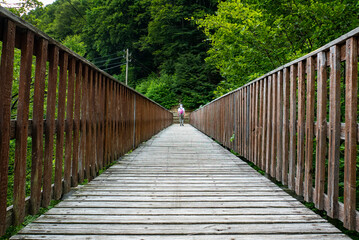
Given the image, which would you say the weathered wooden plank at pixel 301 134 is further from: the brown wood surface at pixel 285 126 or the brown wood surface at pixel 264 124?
the brown wood surface at pixel 264 124

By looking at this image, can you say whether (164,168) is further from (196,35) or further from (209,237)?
(196,35)

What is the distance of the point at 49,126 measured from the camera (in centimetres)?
206

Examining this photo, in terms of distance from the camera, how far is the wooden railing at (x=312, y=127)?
5.35ft

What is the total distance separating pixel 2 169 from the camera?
1482mm

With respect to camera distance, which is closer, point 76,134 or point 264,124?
point 76,134

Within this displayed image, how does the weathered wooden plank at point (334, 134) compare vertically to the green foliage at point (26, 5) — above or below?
below

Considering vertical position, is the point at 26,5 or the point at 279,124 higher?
the point at 26,5

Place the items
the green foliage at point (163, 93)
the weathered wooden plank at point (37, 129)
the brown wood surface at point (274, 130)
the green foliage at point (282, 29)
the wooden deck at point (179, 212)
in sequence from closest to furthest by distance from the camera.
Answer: the wooden deck at point (179, 212), the weathered wooden plank at point (37, 129), the brown wood surface at point (274, 130), the green foliage at point (282, 29), the green foliage at point (163, 93)

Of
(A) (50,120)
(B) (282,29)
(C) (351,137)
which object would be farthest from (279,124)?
(B) (282,29)

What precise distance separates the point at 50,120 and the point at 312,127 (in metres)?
2.19

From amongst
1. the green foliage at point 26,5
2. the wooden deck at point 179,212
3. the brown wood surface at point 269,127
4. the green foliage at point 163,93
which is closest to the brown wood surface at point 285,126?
the wooden deck at point 179,212

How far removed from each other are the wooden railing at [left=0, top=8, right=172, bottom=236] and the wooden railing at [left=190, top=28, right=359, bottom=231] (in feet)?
6.94

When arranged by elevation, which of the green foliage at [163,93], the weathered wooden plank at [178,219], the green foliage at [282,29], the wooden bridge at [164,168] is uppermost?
the green foliage at [163,93]

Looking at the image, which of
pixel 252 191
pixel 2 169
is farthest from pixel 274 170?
pixel 2 169
